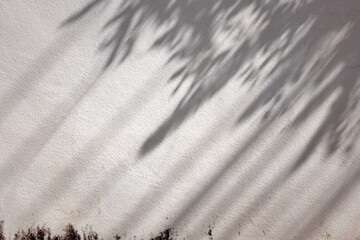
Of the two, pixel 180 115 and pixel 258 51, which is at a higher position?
pixel 258 51

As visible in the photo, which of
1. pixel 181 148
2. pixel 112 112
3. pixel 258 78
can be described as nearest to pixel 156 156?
pixel 181 148

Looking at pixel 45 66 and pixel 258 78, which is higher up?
pixel 45 66

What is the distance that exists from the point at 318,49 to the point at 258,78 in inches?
23.0

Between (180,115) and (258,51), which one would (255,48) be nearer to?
(258,51)

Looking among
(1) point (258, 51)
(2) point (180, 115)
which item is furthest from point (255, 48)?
(2) point (180, 115)

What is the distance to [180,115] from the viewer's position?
11.8 feet

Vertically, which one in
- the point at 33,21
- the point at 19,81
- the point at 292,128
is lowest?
the point at 292,128

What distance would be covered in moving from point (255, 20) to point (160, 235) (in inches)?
82.1

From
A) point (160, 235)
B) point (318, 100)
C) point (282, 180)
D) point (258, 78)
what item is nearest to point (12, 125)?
point (160, 235)

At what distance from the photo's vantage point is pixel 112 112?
359 centimetres

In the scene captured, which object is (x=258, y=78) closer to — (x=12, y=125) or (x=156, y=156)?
(x=156, y=156)

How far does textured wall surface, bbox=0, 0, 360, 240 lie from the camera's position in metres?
3.54

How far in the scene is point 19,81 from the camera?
355 cm

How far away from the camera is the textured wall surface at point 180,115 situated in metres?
3.54
